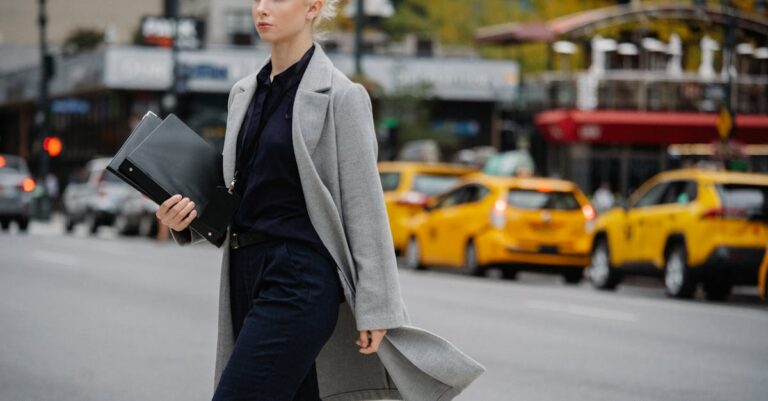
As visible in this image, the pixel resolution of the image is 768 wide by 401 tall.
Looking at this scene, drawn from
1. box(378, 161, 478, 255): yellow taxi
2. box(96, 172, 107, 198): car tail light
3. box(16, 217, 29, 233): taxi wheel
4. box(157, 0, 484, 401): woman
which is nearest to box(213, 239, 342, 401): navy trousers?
box(157, 0, 484, 401): woman

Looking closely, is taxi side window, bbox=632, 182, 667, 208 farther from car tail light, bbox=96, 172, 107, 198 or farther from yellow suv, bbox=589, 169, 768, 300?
→ car tail light, bbox=96, 172, 107, 198

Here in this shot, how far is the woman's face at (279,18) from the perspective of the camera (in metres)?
4.46

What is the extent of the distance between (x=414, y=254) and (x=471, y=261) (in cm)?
205

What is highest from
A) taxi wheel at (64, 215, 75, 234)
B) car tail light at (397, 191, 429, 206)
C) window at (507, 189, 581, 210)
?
window at (507, 189, 581, 210)

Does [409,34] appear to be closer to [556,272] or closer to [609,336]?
[556,272]

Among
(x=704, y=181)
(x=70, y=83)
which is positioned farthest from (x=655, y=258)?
(x=70, y=83)

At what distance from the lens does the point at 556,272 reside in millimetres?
21688

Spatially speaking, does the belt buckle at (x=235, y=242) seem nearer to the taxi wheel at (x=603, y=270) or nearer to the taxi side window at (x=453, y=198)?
the taxi wheel at (x=603, y=270)

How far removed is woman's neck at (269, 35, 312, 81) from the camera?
178 inches

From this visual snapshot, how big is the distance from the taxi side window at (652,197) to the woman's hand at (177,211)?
15.4 meters

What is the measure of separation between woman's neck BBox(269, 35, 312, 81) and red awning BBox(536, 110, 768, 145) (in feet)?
135

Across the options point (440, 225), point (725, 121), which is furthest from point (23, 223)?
point (725, 121)

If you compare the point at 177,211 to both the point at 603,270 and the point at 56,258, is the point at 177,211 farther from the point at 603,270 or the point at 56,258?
the point at 56,258

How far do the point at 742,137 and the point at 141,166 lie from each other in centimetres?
4604
